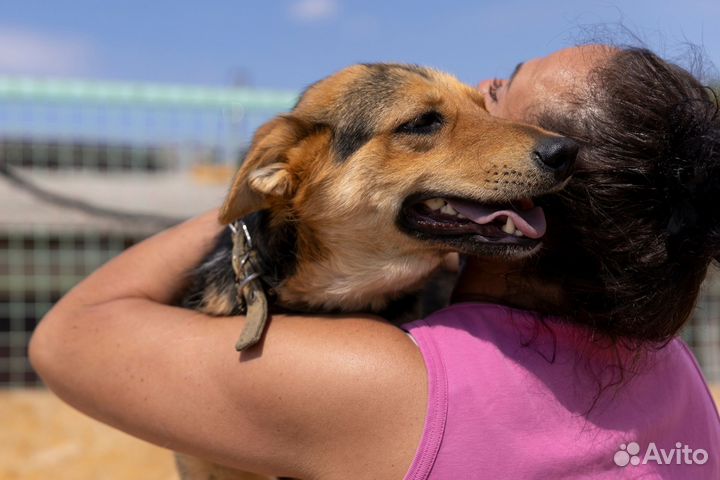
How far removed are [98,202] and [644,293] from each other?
4.91 m

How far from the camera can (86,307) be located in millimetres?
2150

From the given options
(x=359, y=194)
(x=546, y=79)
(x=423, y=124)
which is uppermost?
(x=546, y=79)

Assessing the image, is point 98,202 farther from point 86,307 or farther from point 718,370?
point 718,370

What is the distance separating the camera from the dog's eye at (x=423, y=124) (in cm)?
221

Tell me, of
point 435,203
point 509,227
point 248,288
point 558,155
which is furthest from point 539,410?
point 248,288

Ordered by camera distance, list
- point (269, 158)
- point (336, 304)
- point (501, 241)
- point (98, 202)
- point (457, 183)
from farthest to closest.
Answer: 1. point (98, 202)
2. point (336, 304)
3. point (269, 158)
4. point (457, 183)
5. point (501, 241)

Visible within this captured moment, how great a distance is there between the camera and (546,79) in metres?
1.99

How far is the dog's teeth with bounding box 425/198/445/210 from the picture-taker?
2.13 m

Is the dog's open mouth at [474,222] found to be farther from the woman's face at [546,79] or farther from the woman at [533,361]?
the woman's face at [546,79]

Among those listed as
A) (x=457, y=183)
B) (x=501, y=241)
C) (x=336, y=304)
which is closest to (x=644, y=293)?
(x=501, y=241)

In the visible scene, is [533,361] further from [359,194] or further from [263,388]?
[359,194]

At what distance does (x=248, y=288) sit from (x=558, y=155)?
2.66 feet

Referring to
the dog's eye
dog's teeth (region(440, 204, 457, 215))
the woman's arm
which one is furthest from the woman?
the dog's eye

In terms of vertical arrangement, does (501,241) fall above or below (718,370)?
above
